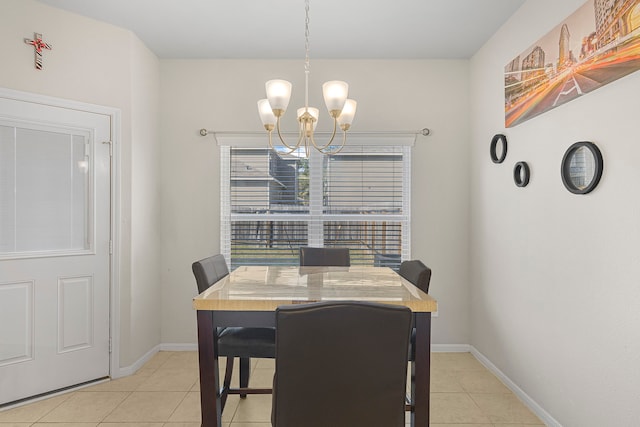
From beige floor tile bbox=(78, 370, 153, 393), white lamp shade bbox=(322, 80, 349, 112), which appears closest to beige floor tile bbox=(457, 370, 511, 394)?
white lamp shade bbox=(322, 80, 349, 112)

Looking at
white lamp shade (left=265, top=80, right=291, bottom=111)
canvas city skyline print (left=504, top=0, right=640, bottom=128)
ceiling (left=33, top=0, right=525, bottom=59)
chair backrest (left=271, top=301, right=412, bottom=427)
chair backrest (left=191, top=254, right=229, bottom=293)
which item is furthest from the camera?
ceiling (left=33, top=0, right=525, bottom=59)

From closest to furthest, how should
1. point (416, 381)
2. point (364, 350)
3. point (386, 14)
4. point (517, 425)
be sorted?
point (364, 350)
point (416, 381)
point (517, 425)
point (386, 14)

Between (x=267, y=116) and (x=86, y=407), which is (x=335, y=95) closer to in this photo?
(x=267, y=116)

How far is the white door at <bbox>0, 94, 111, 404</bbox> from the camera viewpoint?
8.47 ft

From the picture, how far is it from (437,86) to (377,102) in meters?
0.57

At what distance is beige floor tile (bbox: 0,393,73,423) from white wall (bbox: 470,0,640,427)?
10.1ft

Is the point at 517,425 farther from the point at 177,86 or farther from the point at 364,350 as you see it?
the point at 177,86

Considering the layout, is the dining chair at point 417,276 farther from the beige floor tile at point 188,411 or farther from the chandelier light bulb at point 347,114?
the beige floor tile at point 188,411

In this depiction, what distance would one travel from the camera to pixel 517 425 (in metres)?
2.35

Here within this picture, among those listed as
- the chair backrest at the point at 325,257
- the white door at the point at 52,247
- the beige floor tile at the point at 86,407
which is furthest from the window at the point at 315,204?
the beige floor tile at the point at 86,407

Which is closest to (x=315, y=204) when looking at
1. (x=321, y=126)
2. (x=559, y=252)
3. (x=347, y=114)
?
(x=321, y=126)

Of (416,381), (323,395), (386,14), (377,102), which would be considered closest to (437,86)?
(377,102)

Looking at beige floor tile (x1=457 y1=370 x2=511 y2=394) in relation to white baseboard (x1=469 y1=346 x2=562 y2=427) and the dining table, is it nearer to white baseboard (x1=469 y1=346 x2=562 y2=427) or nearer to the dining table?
white baseboard (x1=469 y1=346 x2=562 y2=427)

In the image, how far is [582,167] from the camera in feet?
6.84
